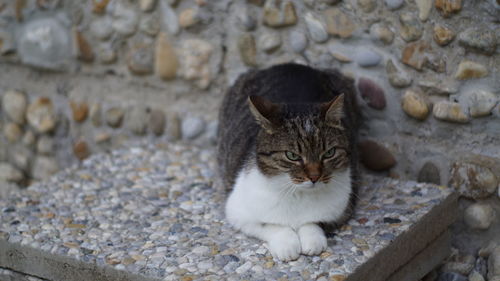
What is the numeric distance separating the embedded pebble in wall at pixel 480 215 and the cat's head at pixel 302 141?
81cm

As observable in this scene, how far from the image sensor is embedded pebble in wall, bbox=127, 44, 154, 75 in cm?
428

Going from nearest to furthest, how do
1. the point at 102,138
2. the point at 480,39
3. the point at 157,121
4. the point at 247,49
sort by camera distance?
1. the point at 480,39
2. the point at 247,49
3. the point at 157,121
4. the point at 102,138

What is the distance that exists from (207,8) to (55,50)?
1.14 meters

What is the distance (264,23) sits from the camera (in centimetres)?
388

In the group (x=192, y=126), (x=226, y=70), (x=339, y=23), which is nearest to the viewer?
(x=339, y=23)

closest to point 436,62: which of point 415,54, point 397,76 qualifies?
point 415,54

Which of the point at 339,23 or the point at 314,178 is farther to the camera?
the point at 339,23

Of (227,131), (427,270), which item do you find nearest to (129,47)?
(227,131)

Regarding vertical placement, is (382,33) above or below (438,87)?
above

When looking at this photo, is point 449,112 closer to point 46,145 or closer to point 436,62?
point 436,62

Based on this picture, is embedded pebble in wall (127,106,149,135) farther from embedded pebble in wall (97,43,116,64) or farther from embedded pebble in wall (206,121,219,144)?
embedded pebble in wall (206,121,219,144)

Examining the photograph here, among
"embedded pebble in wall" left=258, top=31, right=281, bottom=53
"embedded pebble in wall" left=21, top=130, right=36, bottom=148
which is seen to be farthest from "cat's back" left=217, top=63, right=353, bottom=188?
"embedded pebble in wall" left=21, top=130, right=36, bottom=148

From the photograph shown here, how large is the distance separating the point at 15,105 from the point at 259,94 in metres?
2.02

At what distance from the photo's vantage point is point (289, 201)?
2.96 meters
